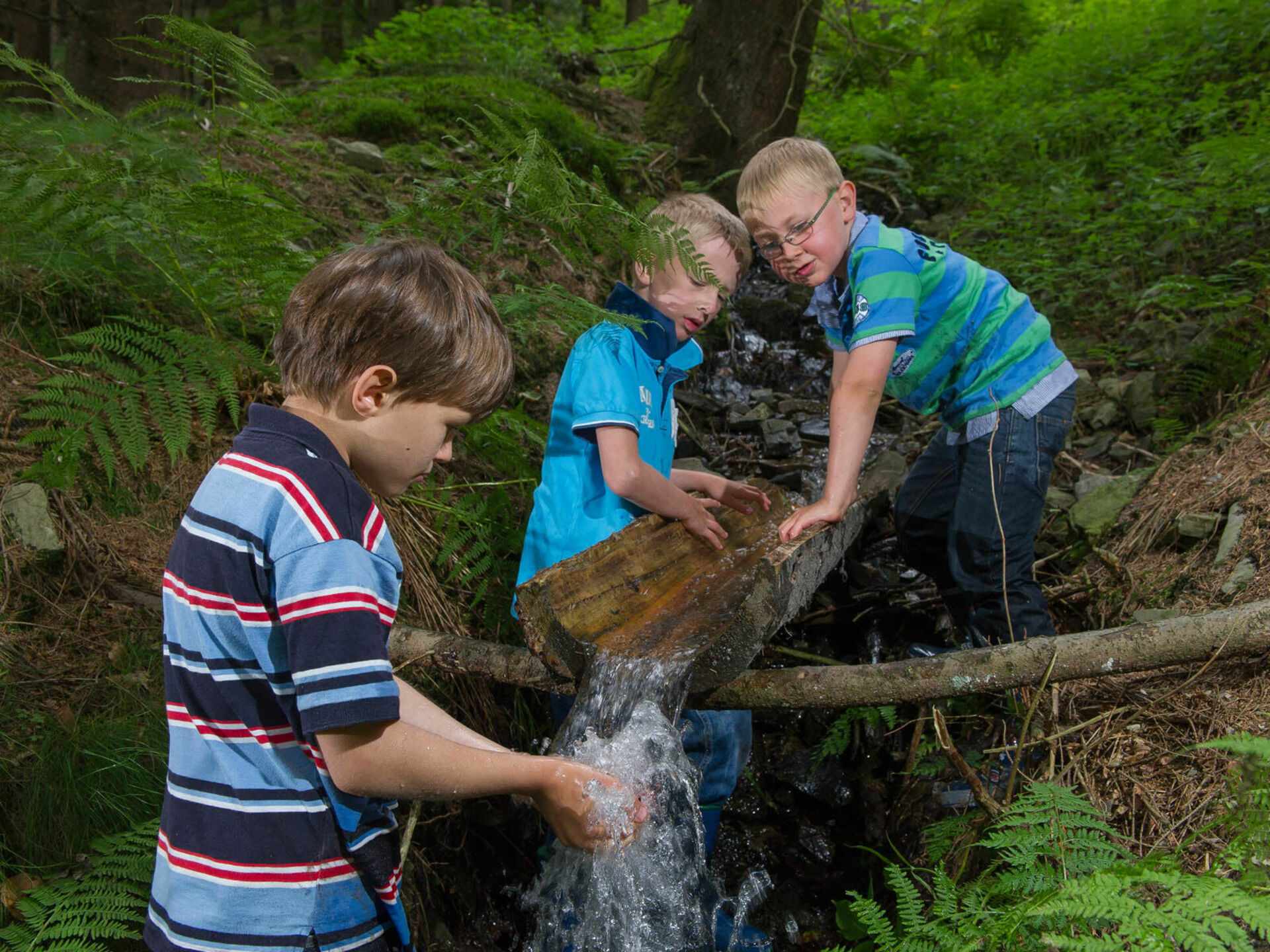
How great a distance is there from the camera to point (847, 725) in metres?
3.24

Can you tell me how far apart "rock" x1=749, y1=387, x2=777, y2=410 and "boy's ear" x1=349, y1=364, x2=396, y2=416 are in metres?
4.55

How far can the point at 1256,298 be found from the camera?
15.3 ft

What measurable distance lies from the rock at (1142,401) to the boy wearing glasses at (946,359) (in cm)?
197

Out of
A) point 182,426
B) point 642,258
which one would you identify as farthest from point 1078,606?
point 182,426

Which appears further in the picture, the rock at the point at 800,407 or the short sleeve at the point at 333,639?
the rock at the point at 800,407

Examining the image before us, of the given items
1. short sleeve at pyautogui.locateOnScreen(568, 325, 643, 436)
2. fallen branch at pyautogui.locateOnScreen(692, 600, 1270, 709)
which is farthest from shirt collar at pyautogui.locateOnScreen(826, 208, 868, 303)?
fallen branch at pyautogui.locateOnScreen(692, 600, 1270, 709)

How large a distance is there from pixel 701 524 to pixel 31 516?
2.45 m

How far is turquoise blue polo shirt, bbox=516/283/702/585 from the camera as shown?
279 cm

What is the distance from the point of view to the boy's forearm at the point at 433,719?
1857 millimetres

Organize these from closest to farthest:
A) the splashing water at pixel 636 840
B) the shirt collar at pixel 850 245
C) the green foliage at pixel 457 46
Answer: the splashing water at pixel 636 840, the shirt collar at pixel 850 245, the green foliage at pixel 457 46

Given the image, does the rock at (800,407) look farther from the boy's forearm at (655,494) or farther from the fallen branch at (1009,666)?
the fallen branch at (1009,666)

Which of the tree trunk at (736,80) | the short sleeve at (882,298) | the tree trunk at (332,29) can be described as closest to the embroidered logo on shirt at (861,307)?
the short sleeve at (882,298)

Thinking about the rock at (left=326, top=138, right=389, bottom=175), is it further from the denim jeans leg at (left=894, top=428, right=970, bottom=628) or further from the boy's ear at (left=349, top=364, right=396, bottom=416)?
the boy's ear at (left=349, top=364, right=396, bottom=416)

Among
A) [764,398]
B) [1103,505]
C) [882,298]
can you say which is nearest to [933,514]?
[1103,505]
